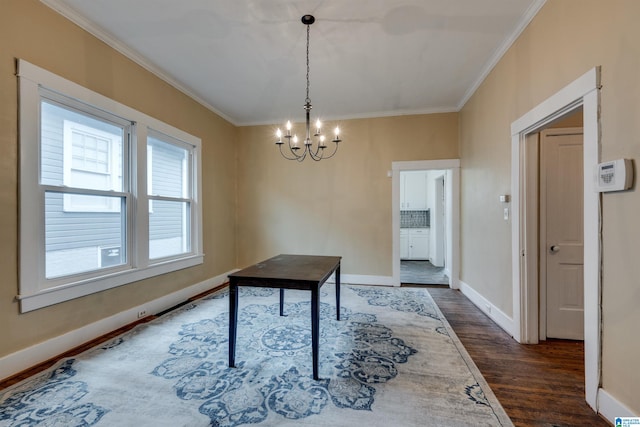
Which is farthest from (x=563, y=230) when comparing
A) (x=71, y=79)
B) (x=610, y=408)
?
(x=71, y=79)

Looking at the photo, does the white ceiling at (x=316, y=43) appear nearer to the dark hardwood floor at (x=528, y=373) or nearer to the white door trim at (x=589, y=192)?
the white door trim at (x=589, y=192)

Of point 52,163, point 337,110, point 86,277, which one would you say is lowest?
point 86,277

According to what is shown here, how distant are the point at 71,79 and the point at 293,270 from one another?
2574 mm

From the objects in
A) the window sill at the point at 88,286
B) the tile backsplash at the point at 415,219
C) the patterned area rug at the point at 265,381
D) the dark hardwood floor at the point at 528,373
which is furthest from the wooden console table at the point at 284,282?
the tile backsplash at the point at 415,219

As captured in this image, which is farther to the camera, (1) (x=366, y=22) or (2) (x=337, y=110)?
(2) (x=337, y=110)

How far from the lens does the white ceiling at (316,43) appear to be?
7.41 feet

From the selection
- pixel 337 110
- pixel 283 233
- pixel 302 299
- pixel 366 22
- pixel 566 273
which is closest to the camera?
pixel 366 22

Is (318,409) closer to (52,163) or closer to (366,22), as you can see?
(52,163)

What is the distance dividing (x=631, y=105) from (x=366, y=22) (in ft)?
6.41

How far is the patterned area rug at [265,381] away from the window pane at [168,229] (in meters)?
0.97

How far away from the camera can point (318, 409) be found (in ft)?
5.40

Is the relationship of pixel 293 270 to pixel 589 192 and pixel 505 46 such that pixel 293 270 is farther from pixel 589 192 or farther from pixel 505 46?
pixel 505 46

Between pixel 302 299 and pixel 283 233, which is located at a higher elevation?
pixel 283 233

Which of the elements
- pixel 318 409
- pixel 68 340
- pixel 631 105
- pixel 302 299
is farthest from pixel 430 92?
pixel 68 340
